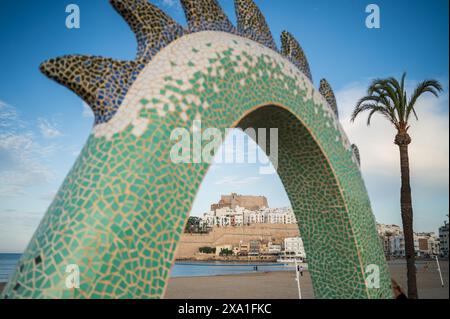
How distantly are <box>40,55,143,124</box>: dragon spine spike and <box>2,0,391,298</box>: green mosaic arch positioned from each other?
1 centimetres

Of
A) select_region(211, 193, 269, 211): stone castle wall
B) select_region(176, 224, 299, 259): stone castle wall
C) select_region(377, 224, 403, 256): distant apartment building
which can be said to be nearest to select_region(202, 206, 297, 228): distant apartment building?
select_region(211, 193, 269, 211): stone castle wall

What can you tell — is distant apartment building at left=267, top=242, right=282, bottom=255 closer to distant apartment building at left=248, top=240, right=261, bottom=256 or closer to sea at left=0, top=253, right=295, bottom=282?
distant apartment building at left=248, top=240, right=261, bottom=256

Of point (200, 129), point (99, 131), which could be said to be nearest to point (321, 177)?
point (200, 129)

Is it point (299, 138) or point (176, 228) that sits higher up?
point (299, 138)

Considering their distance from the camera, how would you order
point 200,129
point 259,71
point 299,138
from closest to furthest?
1. point 200,129
2. point 259,71
3. point 299,138

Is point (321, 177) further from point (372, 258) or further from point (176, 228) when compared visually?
point (176, 228)

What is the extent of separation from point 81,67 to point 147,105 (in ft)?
2.44

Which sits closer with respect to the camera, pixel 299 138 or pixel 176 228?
pixel 176 228

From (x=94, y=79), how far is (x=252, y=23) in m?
3.28

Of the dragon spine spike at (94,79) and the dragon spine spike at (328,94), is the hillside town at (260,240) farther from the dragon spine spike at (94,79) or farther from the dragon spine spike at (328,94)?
the dragon spine spike at (94,79)

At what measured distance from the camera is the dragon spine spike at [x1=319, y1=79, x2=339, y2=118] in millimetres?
8367
